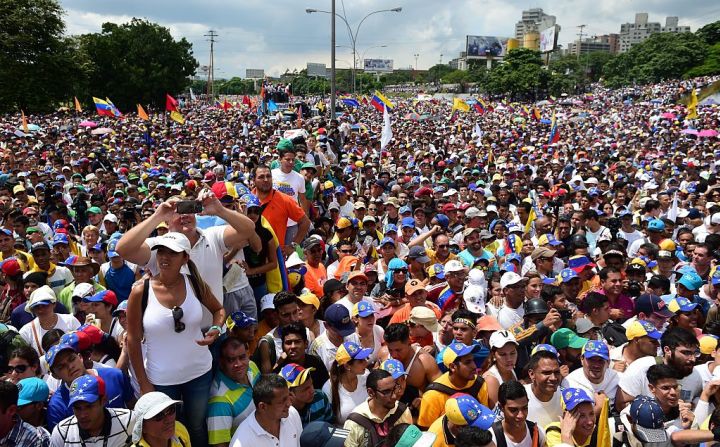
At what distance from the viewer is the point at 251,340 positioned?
13.6 feet

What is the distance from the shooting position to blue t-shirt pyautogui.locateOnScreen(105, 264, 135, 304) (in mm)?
5891

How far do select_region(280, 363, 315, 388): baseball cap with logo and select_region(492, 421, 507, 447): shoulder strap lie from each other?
49.7 inches

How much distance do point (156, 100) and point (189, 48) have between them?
7814mm

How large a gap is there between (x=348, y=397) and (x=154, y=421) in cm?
142

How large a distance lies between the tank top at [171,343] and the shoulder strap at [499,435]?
1.84 m

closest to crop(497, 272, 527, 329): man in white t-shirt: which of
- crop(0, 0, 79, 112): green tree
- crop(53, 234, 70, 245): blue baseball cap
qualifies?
crop(53, 234, 70, 245): blue baseball cap

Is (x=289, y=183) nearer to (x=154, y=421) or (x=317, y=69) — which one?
(x=154, y=421)

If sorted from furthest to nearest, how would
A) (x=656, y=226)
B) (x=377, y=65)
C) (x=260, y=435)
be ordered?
(x=377, y=65)
(x=656, y=226)
(x=260, y=435)

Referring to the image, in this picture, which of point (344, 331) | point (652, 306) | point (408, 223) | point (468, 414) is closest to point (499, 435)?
point (468, 414)

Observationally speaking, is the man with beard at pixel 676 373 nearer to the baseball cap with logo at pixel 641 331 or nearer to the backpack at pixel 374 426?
the baseball cap with logo at pixel 641 331

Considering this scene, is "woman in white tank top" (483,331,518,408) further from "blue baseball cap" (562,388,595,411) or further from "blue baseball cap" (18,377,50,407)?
"blue baseball cap" (18,377,50,407)

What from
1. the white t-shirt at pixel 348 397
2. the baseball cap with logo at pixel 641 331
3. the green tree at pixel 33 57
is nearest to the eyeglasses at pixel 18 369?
the white t-shirt at pixel 348 397

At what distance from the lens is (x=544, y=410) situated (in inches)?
148

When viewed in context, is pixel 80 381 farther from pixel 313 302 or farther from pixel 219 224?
pixel 313 302
